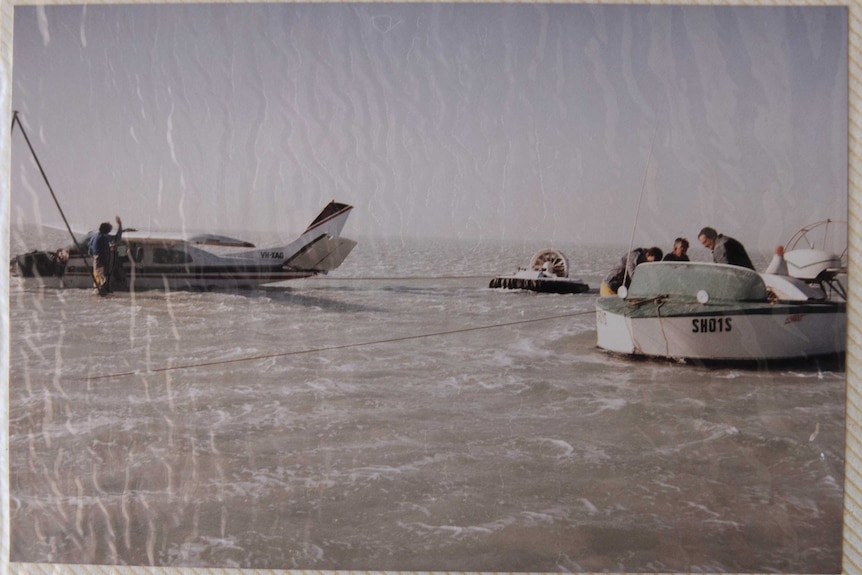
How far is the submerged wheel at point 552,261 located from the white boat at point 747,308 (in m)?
0.24

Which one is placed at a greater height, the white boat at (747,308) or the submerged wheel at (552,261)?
the submerged wheel at (552,261)

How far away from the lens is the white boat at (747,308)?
7.59 ft

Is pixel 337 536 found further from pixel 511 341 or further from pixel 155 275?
pixel 155 275

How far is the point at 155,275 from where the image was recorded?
2436 millimetres

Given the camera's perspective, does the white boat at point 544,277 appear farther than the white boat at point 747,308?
Yes

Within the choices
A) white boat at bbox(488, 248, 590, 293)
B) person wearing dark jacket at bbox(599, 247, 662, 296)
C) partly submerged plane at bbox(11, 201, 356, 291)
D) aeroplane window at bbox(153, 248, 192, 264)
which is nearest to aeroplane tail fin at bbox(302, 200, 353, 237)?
partly submerged plane at bbox(11, 201, 356, 291)

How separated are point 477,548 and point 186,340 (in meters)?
1.20

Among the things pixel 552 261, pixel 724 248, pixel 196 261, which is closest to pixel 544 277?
pixel 552 261

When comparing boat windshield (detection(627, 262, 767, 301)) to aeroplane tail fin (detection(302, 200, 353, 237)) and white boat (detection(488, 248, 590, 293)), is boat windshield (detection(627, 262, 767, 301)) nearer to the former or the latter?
white boat (detection(488, 248, 590, 293))

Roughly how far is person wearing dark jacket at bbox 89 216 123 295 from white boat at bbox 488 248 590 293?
4.41 feet

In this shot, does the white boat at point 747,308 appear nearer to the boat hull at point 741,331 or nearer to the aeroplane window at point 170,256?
the boat hull at point 741,331

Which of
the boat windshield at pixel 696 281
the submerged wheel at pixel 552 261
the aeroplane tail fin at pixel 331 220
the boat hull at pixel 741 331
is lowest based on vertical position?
the boat hull at pixel 741 331

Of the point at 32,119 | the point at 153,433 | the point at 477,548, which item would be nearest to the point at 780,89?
the point at 477,548

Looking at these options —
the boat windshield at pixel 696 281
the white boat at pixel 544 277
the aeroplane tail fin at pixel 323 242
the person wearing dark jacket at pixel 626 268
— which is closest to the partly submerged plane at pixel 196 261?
the aeroplane tail fin at pixel 323 242
